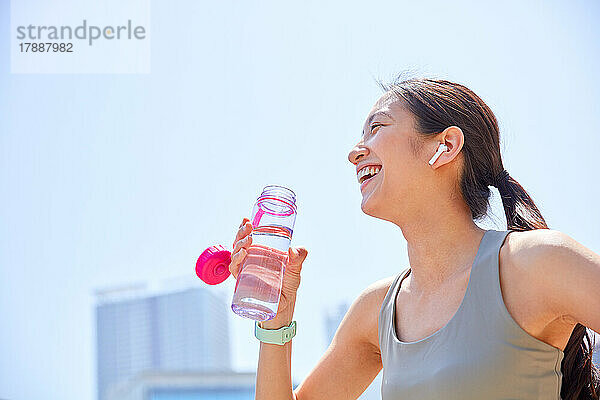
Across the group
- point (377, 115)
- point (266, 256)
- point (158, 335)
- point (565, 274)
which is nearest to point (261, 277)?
point (266, 256)

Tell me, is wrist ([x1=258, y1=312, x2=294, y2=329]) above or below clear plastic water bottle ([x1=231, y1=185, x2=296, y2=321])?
below

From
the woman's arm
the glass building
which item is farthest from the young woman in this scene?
the glass building

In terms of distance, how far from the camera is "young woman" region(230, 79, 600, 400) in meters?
0.79

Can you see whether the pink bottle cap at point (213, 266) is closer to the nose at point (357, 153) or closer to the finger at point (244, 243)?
the finger at point (244, 243)

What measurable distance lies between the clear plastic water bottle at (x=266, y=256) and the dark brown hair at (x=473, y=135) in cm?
25

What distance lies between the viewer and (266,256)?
996 mm

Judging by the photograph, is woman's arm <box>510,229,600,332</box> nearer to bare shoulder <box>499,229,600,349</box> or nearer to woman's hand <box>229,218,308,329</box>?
bare shoulder <box>499,229,600,349</box>

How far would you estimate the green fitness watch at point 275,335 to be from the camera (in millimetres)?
1039

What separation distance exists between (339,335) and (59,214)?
7.09 ft

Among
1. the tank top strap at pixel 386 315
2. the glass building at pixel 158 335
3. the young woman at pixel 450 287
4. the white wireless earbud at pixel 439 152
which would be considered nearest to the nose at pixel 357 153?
the young woman at pixel 450 287

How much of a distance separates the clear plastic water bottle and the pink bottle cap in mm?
57

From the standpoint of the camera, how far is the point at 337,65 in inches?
103

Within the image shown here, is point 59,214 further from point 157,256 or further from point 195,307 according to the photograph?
point 195,307

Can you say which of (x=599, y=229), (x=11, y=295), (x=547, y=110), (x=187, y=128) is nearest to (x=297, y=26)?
(x=187, y=128)
